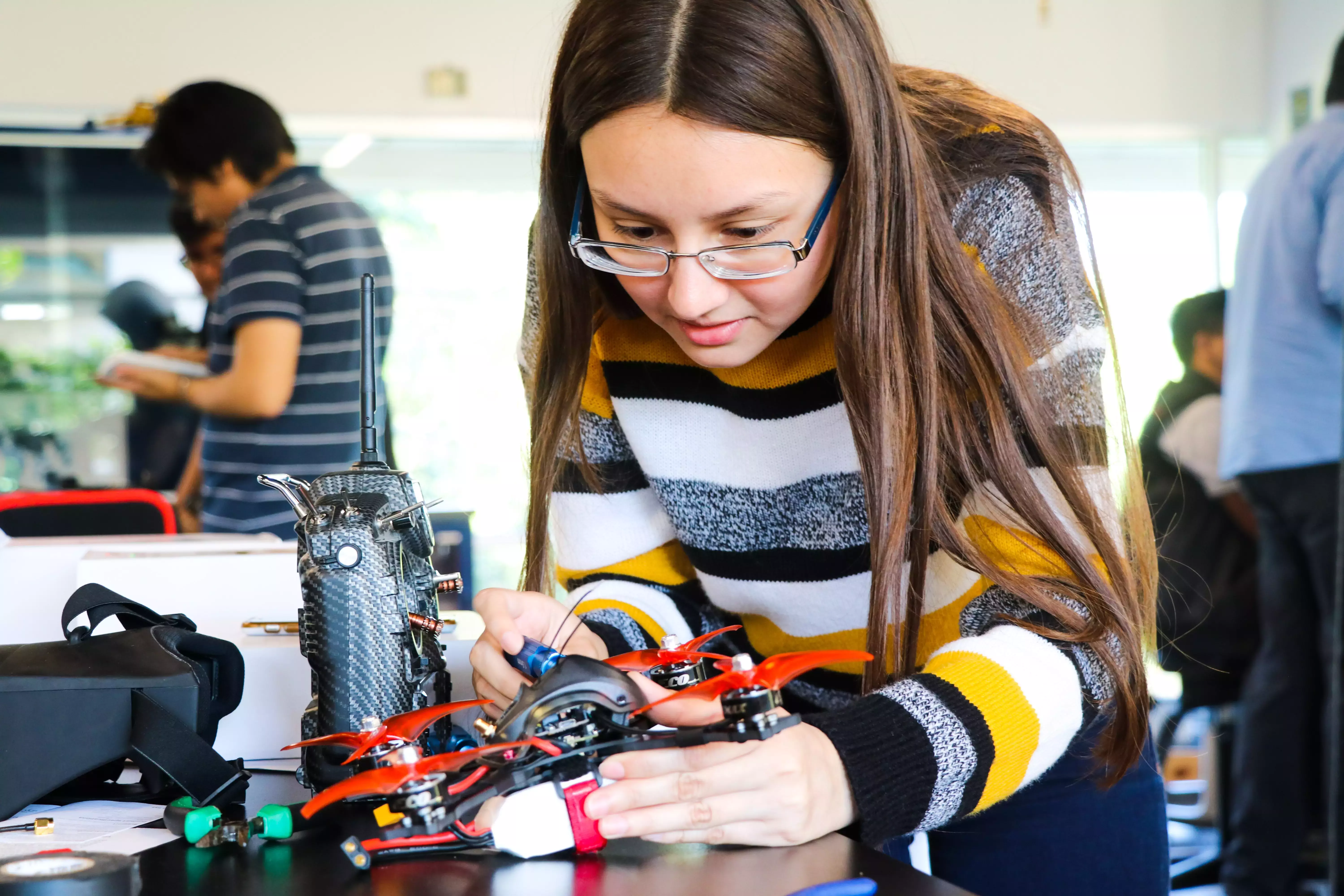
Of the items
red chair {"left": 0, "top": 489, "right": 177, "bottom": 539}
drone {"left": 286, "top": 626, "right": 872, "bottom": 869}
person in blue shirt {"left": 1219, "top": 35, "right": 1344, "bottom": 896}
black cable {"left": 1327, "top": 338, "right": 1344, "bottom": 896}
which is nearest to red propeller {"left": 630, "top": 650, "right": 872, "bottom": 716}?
drone {"left": 286, "top": 626, "right": 872, "bottom": 869}

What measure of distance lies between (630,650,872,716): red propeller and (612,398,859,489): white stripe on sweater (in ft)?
0.89

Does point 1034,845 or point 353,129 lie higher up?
point 353,129

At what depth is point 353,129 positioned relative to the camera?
386 cm

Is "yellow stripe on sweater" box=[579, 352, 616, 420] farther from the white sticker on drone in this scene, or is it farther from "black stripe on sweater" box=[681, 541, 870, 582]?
the white sticker on drone

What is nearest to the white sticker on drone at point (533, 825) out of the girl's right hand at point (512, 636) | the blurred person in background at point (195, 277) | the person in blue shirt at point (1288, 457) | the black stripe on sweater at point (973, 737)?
the girl's right hand at point (512, 636)

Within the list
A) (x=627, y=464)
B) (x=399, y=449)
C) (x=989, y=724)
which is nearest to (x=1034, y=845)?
(x=989, y=724)

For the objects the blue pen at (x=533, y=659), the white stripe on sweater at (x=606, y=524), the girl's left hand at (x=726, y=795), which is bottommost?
the girl's left hand at (x=726, y=795)

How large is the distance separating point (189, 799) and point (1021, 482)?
0.54 m

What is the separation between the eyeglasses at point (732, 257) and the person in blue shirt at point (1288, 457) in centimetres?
156

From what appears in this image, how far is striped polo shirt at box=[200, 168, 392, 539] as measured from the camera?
6.49 feet

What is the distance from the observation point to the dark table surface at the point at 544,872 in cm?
54

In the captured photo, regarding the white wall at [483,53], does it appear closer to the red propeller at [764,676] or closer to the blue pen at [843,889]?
the red propeller at [764,676]

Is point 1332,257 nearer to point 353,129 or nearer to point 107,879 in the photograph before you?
point 107,879

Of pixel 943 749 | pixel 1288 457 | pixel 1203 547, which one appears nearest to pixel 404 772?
pixel 943 749
